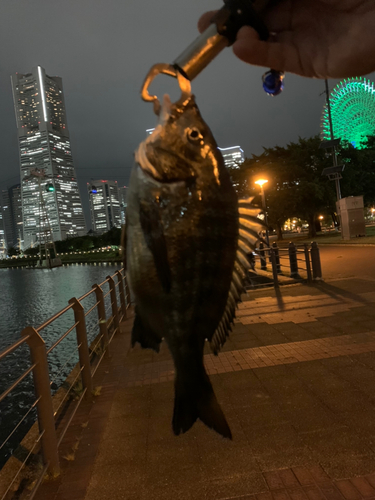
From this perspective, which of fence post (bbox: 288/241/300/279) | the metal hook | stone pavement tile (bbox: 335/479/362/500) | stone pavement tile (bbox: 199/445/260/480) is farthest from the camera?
fence post (bbox: 288/241/300/279)

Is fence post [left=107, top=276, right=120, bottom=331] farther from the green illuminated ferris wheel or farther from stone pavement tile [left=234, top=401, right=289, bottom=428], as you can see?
the green illuminated ferris wheel

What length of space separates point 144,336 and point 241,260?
40 cm

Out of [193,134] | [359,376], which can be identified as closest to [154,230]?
[193,134]

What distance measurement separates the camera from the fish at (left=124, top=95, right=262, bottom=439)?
1.00 m

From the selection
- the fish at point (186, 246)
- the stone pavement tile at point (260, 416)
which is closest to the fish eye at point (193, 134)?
the fish at point (186, 246)

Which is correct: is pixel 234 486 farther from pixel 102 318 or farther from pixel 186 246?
pixel 102 318

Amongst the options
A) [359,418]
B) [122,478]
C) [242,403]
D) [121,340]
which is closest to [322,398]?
[359,418]

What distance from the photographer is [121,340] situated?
7309 millimetres

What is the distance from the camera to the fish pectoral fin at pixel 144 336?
114cm

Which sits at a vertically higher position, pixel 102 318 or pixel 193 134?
pixel 193 134

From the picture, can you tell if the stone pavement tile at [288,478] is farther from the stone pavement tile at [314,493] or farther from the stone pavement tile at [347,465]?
the stone pavement tile at [347,465]

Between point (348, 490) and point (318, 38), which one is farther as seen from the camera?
point (348, 490)

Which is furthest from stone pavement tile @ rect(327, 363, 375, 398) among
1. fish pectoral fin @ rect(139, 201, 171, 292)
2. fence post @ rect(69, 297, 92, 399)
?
fish pectoral fin @ rect(139, 201, 171, 292)

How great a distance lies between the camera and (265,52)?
1228 millimetres
